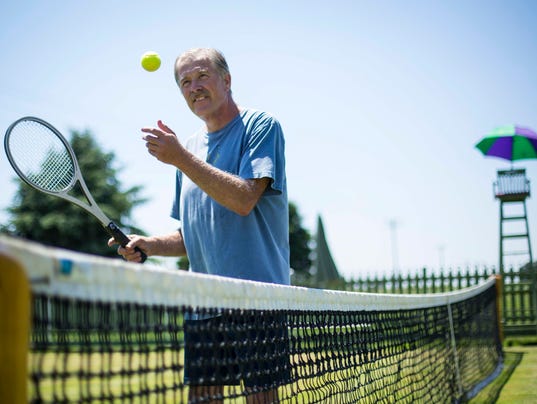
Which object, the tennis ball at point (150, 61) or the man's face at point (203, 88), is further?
the tennis ball at point (150, 61)

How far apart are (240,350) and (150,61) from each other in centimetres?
217

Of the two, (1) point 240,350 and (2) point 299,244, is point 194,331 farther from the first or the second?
(2) point 299,244

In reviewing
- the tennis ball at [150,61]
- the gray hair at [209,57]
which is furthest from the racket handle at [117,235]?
the tennis ball at [150,61]

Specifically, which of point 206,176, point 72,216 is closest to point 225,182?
point 206,176

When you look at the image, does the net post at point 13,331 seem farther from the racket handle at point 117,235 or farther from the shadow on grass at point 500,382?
the shadow on grass at point 500,382

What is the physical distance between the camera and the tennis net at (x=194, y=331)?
1.35 meters

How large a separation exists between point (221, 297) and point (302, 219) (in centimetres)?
5540

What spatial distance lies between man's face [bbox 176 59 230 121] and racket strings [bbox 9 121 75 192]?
2.99 ft

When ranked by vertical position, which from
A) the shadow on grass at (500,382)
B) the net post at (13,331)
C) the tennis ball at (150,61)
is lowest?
the shadow on grass at (500,382)

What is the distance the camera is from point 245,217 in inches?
114

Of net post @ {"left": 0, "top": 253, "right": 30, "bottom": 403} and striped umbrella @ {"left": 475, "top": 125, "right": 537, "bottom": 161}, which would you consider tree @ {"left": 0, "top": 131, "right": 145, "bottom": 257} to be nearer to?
striped umbrella @ {"left": 475, "top": 125, "right": 537, "bottom": 161}

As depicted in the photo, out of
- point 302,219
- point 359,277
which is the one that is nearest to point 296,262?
point 302,219

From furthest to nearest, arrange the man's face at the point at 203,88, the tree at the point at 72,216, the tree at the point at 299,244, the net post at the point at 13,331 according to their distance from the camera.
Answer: the tree at the point at 299,244 < the tree at the point at 72,216 < the man's face at the point at 203,88 < the net post at the point at 13,331

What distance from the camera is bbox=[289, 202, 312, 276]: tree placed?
56.0 metres
